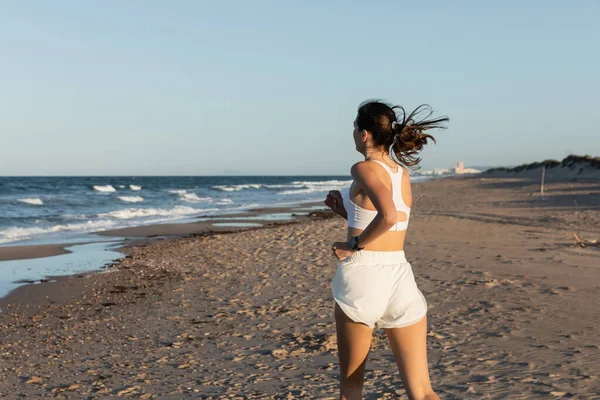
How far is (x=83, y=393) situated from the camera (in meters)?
4.57

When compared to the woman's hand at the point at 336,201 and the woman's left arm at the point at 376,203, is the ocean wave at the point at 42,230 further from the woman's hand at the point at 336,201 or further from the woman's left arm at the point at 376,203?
→ the woman's left arm at the point at 376,203

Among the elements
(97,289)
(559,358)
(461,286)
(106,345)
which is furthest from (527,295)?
(97,289)

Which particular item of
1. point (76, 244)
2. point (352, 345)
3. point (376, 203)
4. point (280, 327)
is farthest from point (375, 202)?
point (76, 244)

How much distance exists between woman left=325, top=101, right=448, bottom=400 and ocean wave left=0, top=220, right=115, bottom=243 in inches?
621

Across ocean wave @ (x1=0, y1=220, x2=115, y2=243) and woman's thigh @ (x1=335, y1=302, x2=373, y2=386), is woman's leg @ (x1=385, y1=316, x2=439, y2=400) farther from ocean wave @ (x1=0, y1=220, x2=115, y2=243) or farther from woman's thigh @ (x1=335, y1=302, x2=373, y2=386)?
ocean wave @ (x1=0, y1=220, x2=115, y2=243)

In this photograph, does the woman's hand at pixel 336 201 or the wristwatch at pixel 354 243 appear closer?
the wristwatch at pixel 354 243

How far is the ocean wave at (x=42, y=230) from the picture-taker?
56.2 ft

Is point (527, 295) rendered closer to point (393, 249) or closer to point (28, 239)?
point (393, 249)

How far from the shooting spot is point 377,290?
2625mm

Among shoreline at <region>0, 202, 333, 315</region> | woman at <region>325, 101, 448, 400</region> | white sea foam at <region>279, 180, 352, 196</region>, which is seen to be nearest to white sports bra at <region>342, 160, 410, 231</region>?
woman at <region>325, 101, 448, 400</region>

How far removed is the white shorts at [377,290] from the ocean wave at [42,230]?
15811 mm

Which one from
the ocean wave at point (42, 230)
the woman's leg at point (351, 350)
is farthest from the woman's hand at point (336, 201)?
the ocean wave at point (42, 230)

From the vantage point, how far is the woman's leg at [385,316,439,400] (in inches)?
106

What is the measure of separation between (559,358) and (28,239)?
1527 centimetres
